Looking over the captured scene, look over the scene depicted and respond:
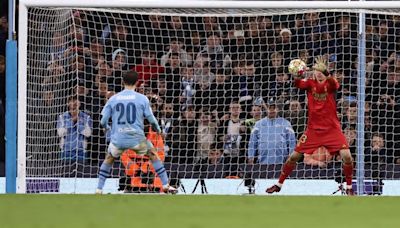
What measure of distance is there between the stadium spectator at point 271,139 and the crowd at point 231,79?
12 millimetres

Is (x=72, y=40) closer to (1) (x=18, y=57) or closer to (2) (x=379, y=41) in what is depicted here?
(1) (x=18, y=57)

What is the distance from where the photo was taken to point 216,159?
13.1m

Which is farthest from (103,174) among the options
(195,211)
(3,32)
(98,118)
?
(195,211)

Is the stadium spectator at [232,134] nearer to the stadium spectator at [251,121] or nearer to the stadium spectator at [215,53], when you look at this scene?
the stadium spectator at [251,121]

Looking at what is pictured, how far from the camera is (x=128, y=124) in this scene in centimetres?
1198

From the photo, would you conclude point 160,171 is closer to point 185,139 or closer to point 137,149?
point 137,149

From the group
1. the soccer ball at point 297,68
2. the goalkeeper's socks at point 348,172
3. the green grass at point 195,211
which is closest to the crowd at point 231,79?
the goalkeeper's socks at point 348,172

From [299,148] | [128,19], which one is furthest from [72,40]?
[299,148]

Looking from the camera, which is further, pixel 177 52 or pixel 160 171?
pixel 177 52

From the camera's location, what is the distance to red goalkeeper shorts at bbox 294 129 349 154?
12227 mm

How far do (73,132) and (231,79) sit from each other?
6.64 ft

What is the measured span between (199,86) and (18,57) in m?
2.52

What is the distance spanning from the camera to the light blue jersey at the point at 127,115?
11852mm

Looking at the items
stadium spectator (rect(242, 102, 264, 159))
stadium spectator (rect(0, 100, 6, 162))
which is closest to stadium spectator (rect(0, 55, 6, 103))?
stadium spectator (rect(0, 100, 6, 162))
